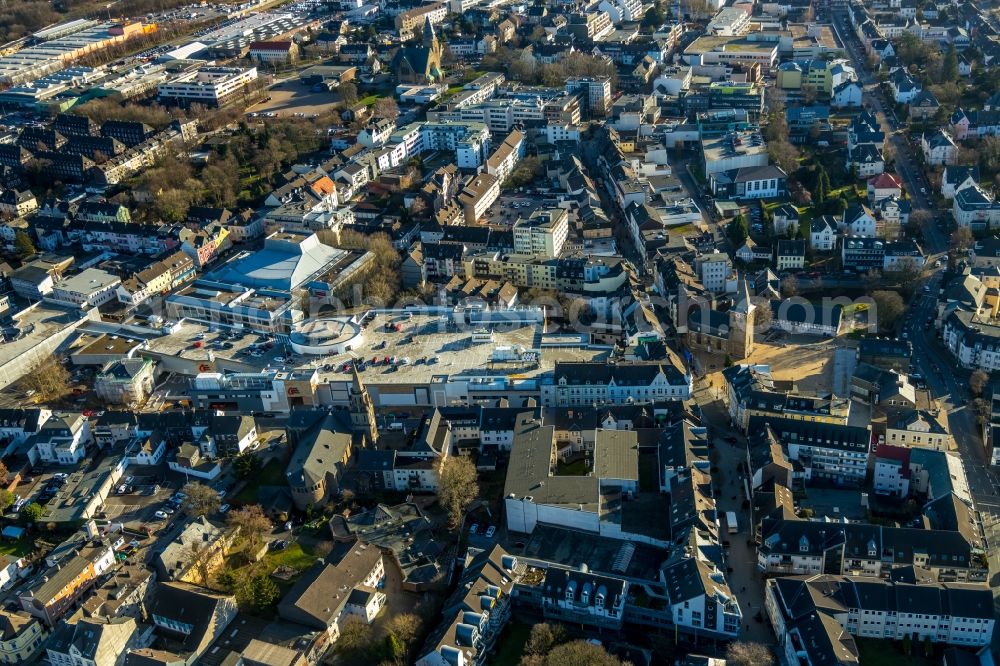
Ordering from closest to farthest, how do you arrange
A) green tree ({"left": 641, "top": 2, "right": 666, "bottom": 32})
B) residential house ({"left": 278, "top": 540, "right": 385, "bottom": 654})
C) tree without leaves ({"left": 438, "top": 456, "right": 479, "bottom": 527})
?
residential house ({"left": 278, "top": 540, "right": 385, "bottom": 654}) → tree without leaves ({"left": 438, "top": 456, "right": 479, "bottom": 527}) → green tree ({"left": 641, "top": 2, "right": 666, "bottom": 32})

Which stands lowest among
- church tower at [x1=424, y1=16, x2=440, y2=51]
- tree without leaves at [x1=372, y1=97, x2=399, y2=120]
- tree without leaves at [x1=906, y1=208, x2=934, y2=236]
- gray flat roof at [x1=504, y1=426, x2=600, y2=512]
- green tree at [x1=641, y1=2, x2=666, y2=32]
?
tree without leaves at [x1=906, y1=208, x2=934, y2=236]

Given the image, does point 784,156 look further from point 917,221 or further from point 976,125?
point 976,125

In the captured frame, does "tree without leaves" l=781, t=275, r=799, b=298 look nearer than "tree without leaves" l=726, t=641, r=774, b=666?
No

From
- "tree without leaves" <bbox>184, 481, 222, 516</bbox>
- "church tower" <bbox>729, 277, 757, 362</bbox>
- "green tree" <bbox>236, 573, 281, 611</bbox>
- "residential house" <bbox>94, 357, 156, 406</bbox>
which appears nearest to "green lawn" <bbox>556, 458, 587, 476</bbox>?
"church tower" <bbox>729, 277, 757, 362</bbox>

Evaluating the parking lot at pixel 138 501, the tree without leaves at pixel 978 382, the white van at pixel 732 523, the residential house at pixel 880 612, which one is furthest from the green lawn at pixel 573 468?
the tree without leaves at pixel 978 382

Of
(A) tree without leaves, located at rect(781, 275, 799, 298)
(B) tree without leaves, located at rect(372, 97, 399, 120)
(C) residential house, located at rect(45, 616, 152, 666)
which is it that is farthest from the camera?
(B) tree without leaves, located at rect(372, 97, 399, 120)

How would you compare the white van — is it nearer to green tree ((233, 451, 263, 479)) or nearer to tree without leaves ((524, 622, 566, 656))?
tree without leaves ((524, 622, 566, 656))

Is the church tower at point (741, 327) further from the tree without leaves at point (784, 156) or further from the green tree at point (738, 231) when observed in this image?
the tree without leaves at point (784, 156)

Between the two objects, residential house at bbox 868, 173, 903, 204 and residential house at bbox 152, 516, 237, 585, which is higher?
residential house at bbox 868, 173, 903, 204

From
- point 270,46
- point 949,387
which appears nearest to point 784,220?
point 949,387
